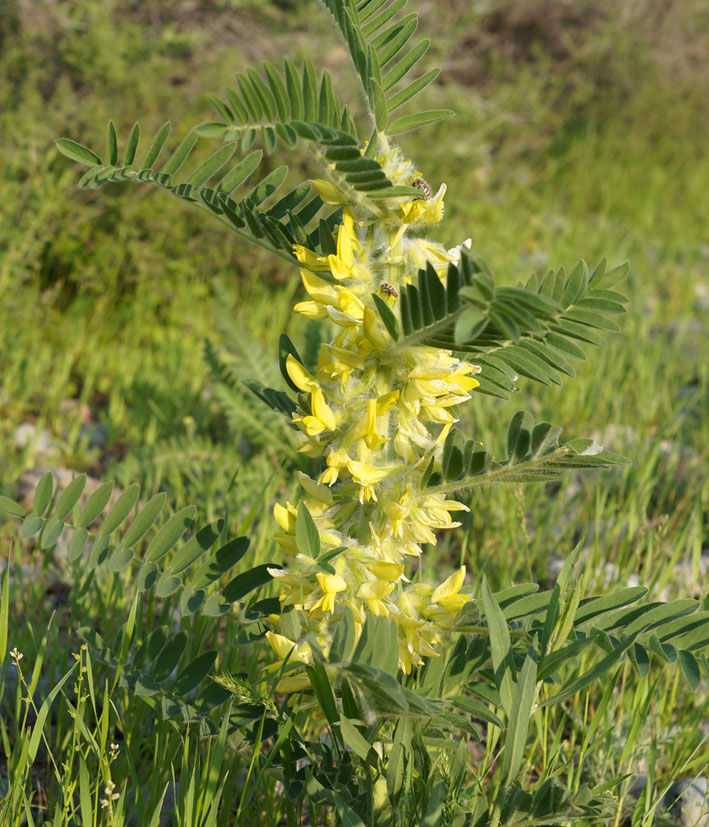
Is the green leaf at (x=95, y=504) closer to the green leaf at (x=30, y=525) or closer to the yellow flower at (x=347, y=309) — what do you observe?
the green leaf at (x=30, y=525)

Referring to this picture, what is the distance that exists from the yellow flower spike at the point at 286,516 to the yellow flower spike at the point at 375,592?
12 cm

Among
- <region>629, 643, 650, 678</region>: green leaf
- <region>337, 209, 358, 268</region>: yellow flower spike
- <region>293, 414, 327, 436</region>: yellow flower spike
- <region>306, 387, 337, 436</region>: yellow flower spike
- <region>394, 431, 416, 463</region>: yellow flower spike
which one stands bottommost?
<region>629, 643, 650, 678</region>: green leaf

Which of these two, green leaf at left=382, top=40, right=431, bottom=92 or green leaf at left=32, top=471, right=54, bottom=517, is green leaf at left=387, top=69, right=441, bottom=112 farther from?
green leaf at left=32, top=471, right=54, bottom=517

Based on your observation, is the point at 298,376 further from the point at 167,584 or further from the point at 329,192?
the point at 167,584

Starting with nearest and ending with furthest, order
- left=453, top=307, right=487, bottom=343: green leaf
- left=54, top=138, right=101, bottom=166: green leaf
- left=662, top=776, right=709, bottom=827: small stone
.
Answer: left=453, top=307, right=487, bottom=343: green leaf < left=54, top=138, right=101, bottom=166: green leaf < left=662, top=776, right=709, bottom=827: small stone

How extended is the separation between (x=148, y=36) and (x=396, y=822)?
496 centimetres

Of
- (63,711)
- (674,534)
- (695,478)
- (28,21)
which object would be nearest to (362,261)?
(63,711)

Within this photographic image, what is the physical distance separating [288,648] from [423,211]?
0.56 metres

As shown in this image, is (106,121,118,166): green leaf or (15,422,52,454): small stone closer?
(106,121,118,166): green leaf

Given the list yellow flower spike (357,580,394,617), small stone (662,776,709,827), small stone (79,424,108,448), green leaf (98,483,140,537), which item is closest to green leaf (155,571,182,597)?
green leaf (98,483,140,537)

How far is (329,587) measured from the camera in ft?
3.16

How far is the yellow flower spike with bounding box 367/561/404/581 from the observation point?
995 mm

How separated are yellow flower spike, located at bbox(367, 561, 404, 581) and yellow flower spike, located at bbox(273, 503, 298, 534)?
Result: 0.11 meters

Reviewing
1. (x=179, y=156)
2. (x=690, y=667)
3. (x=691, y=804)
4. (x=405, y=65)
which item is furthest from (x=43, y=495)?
(x=691, y=804)
